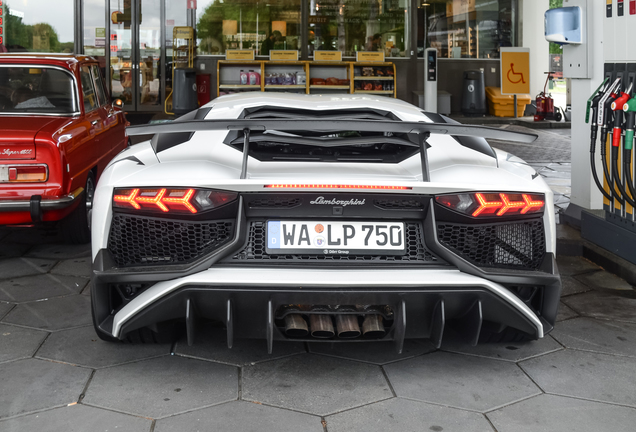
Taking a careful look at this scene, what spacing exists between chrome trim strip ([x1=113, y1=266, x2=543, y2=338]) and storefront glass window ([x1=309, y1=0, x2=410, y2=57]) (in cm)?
1550

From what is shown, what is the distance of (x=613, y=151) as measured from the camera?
4.62m

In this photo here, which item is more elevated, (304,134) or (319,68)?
(319,68)

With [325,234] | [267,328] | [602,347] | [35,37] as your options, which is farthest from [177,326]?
[35,37]

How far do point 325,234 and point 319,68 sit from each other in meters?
14.9

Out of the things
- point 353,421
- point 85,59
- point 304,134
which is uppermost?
point 85,59

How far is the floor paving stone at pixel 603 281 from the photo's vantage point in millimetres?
4402

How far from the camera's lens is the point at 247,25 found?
17438mm

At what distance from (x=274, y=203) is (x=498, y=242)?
895 millimetres

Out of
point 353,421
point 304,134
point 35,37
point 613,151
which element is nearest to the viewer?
point 353,421

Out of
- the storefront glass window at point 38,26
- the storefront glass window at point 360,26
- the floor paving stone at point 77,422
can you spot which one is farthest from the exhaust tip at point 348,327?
the storefront glass window at point 38,26

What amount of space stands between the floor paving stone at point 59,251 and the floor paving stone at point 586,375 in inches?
→ 133

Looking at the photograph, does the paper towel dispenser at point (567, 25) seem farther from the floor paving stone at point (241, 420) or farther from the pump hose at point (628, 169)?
the floor paving stone at point (241, 420)

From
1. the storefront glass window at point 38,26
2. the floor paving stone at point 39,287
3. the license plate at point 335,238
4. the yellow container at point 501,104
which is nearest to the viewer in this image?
the license plate at point 335,238

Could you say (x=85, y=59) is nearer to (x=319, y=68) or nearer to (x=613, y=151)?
(x=613, y=151)
